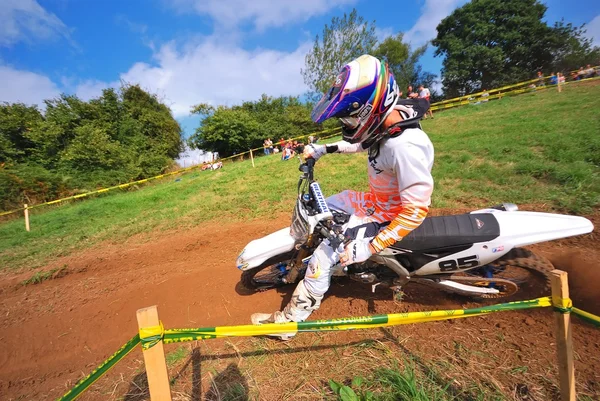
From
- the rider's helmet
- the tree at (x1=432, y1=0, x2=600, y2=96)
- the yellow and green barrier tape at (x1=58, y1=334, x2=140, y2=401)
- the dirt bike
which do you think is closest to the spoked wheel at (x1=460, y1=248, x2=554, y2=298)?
the dirt bike

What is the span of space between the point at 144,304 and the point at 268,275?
196 cm

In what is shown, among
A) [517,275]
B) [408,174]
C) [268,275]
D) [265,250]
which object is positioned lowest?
[517,275]

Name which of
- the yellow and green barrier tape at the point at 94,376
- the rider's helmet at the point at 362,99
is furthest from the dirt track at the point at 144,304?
the rider's helmet at the point at 362,99

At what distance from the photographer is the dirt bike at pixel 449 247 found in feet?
7.18

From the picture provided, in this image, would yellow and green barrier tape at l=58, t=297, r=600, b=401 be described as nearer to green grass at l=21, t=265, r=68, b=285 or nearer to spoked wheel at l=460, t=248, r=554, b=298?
spoked wheel at l=460, t=248, r=554, b=298

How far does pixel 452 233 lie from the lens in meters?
2.25

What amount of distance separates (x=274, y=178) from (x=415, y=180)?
8418 mm

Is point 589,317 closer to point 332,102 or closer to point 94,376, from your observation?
point 332,102

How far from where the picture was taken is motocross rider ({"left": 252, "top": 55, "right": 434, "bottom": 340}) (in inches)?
77.4

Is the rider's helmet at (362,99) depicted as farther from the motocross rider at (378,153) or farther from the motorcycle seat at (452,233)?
the motorcycle seat at (452,233)

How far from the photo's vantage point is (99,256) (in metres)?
5.82

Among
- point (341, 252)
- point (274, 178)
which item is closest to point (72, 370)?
point (341, 252)

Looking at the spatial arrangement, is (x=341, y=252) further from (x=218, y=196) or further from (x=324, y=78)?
(x=324, y=78)

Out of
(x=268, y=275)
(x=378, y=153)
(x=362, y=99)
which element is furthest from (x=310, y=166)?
(x=268, y=275)
